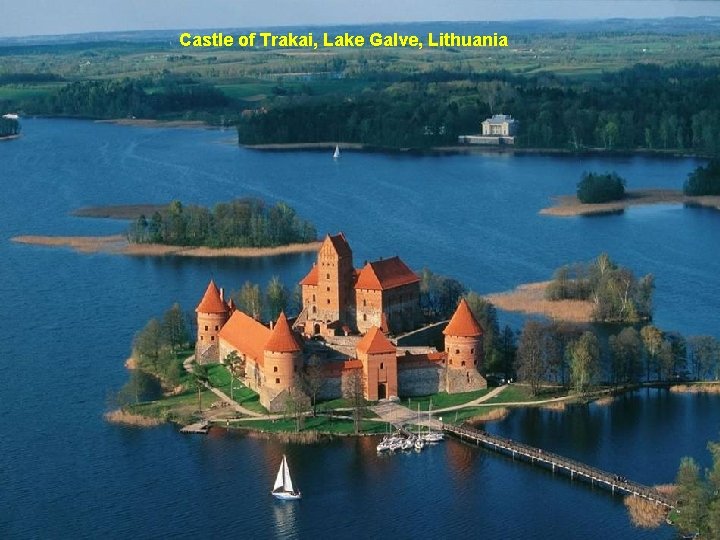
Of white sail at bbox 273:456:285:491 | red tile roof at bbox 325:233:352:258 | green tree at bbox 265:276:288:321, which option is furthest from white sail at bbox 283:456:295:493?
green tree at bbox 265:276:288:321

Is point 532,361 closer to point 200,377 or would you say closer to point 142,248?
point 200,377

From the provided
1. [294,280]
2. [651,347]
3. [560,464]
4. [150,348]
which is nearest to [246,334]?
[150,348]

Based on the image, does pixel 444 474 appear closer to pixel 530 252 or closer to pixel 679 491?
pixel 679 491

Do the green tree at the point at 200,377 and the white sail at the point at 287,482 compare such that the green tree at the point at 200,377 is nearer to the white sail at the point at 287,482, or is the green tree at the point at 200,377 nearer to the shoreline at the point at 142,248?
the white sail at the point at 287,482

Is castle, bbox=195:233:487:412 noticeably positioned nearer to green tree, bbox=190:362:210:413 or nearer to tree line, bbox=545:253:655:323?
green tree, bbox=190:362:210:413

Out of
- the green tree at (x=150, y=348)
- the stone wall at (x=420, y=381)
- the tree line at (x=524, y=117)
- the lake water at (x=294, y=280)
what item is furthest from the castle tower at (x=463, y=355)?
the tree line at (x=524, y=117)

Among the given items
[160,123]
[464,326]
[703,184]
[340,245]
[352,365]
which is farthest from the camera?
[160,123]
